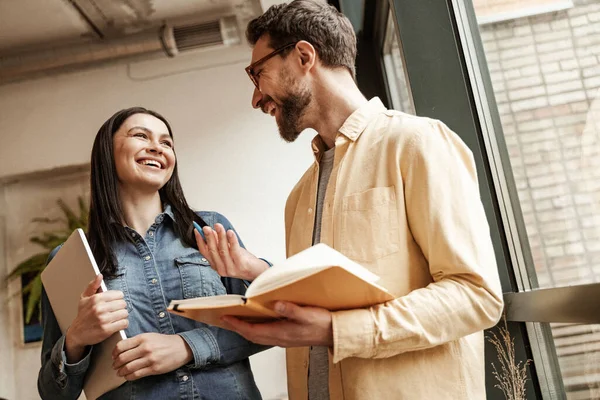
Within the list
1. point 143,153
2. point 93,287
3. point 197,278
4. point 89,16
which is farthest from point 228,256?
point 89,16

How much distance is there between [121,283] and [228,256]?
0.38 metres

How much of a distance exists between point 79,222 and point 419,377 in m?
4.25

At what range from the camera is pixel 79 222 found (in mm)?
4859

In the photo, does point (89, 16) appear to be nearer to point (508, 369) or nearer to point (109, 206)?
point (109, 206)

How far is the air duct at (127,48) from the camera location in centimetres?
477

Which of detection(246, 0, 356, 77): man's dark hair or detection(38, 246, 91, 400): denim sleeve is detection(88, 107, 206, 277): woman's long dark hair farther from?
detection(246, 0, 356, 77): man's dark hair

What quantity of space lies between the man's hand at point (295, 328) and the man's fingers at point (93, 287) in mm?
553

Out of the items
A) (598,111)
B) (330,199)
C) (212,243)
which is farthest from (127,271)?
(598,111)

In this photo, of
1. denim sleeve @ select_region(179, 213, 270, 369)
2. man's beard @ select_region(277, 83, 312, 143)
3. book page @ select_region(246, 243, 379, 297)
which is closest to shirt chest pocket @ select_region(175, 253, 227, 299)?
denim sleeve @ select_region(179, 213, 270, 369)

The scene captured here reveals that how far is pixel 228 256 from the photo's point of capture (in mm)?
1470

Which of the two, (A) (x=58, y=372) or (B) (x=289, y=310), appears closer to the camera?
(B) (x=289, y=310)

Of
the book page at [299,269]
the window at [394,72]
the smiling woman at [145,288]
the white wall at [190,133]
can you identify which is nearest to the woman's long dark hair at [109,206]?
the smiling woman at [145,288]

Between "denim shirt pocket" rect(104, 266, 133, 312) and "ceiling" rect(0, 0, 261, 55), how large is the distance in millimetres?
3410

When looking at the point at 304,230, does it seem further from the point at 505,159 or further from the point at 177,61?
the point at 177,61
